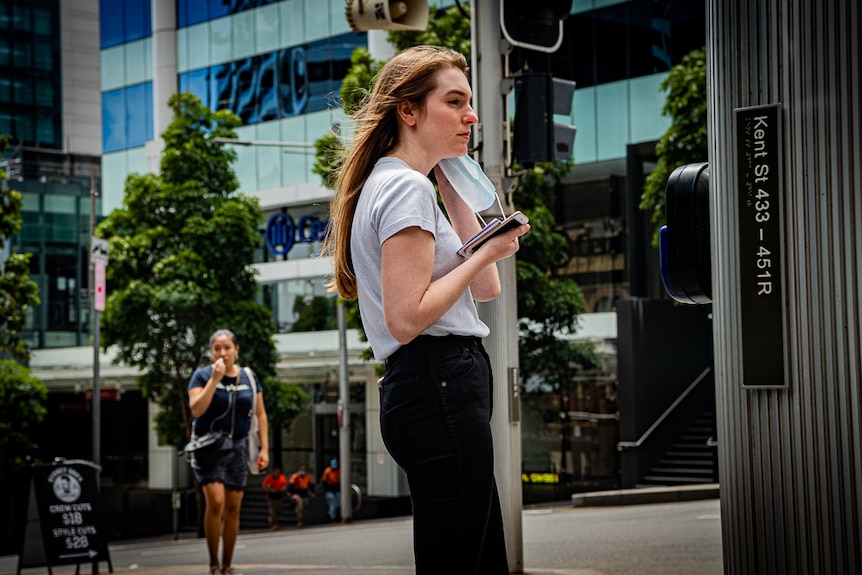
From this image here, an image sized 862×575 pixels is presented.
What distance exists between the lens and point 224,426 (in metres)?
8.57

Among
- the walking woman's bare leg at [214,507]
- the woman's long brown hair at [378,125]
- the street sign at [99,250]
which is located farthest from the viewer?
the street sign at [99,250]

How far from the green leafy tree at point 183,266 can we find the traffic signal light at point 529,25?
822 inches

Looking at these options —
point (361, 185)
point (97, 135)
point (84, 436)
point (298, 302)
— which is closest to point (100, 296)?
point (298, 302)

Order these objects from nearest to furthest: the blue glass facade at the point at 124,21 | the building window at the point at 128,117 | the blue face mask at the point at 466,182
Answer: the blue face mask at the point at 466,182 → the building window at the point at 128,117 → the blue glass facade at the point at 124,21

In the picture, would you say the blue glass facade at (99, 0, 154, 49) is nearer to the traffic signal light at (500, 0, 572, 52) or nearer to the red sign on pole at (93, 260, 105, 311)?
the red sign on pole at (93, 260, 105, 311)

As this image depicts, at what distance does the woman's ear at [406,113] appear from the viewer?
3.01 metres

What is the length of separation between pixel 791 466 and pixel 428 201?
107 cm

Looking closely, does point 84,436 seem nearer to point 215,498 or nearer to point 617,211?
point 617,211

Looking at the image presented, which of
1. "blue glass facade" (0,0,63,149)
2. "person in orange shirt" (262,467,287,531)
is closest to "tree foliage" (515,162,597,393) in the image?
"person in orange shirt" (262,467,287,531)

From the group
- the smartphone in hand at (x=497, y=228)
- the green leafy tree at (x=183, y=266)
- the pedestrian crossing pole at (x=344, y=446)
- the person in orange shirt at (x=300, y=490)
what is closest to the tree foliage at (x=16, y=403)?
the green leafy tree at (x=183, y=266)

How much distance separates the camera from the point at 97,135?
62.0 meters

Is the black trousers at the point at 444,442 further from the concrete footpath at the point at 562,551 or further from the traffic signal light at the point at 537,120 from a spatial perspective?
the concrete footpath at the point at 562,551

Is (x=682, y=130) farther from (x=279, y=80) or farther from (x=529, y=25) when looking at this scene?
(x=279, y=80)

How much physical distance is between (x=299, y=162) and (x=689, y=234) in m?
35.6
